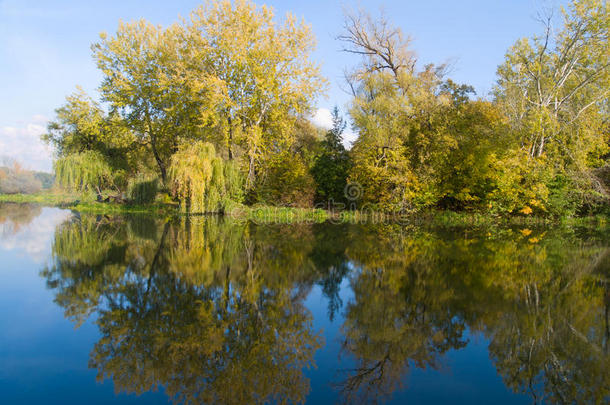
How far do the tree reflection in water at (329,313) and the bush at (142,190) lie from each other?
50.5ft

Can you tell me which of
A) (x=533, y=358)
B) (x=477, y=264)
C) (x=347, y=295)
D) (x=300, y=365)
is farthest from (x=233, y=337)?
(x=477, y=264)

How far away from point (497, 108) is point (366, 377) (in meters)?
19.8

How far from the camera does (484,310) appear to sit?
16.7ft

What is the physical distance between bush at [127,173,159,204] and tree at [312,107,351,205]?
1077 centimetres

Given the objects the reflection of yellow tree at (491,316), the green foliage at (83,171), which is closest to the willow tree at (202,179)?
the green foliage at (83,171)

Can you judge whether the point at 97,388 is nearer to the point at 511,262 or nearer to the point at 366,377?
the point at 366,377

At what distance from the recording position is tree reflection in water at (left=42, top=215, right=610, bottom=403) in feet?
11.2

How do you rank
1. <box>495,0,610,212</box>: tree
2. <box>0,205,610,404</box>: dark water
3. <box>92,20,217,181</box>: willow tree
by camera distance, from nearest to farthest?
<box>0,205,610,404</box>: dark water → <box>495,0,610,212</box>: tree → <box>92,20,217,181</box>: willow tree

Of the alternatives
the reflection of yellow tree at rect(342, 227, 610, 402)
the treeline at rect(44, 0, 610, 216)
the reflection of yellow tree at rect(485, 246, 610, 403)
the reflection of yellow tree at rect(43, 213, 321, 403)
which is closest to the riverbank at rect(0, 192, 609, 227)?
the treeline at rect(44, 0, 610, 216)

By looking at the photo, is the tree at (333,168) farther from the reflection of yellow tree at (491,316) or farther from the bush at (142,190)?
the reflection of yellow tree at (491,316)

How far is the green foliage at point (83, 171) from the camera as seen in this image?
21469 mm

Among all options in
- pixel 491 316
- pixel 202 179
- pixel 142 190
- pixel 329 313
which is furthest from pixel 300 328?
pixel 142 190

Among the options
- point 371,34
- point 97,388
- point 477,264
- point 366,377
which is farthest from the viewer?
point 371,34

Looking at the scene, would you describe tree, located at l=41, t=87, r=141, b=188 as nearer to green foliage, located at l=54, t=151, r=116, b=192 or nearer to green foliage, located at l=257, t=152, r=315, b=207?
green foliage, located at l=54, t=151, r=116, b=192
